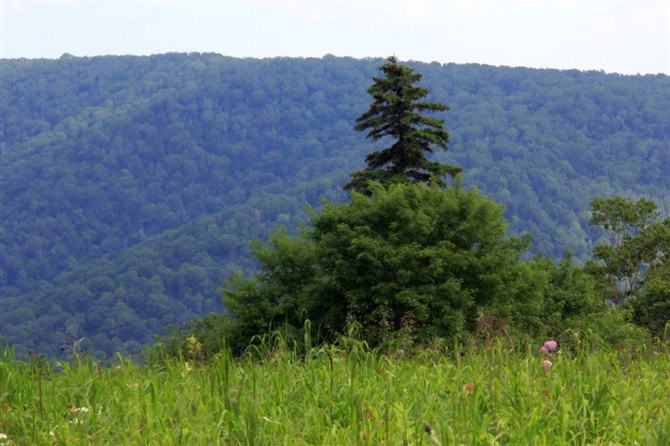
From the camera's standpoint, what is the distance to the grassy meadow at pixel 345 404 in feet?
11.0

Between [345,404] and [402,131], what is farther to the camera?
[402,131]

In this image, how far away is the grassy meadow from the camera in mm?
3346

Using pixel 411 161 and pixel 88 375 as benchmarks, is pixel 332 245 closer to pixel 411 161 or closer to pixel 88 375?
pixel 411 161

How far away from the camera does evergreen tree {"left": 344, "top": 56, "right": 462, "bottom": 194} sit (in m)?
39.0

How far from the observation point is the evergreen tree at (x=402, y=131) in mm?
38969

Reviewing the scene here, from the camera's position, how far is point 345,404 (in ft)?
13.1

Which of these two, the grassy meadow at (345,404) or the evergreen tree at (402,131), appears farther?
the evergreen tree at (402,131)

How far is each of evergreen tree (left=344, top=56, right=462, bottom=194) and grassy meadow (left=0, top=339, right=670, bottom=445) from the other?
112ft

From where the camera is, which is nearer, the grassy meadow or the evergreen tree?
the grassy meadow

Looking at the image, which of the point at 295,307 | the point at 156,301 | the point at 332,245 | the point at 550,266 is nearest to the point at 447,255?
the point at 332,245

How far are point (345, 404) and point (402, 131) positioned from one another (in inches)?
1426

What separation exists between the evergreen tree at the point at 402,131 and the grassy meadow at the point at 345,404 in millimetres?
33991

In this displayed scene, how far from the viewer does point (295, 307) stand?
3206 cm

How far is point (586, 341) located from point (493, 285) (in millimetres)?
24367
